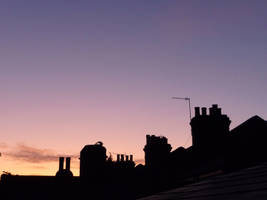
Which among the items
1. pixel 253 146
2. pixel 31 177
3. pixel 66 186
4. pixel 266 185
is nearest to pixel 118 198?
pixel 66 186

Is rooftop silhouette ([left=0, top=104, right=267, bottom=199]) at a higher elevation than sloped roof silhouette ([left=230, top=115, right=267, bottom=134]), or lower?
lower

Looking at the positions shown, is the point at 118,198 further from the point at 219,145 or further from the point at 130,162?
the point at 219,145

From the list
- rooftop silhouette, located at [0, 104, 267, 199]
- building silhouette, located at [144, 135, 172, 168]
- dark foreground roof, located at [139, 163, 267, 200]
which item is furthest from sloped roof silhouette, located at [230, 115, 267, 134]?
dark foreground roof, located at [139, 163, 267, 200]

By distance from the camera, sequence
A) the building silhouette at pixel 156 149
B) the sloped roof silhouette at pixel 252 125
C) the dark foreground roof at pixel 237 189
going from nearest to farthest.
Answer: the dark foreground roof at pixel 237 189
the sloped roof silhouette at pixel 252 125
the building silhouette at pixel 156 149

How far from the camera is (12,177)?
3528 centimetres

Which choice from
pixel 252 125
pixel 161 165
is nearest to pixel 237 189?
pixel 252 125

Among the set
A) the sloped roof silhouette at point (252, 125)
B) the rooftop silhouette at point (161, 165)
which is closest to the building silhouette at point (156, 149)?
the rooftop silhouette at point (161, 165)

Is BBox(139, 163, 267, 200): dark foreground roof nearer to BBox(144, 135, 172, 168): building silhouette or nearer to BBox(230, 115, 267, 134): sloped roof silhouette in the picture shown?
BBox(230, 115, 267, 134): sloped roof silhouette

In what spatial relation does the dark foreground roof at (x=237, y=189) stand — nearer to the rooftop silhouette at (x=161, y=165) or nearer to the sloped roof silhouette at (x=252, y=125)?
the rooftop silhouette at (x=161, y=165)

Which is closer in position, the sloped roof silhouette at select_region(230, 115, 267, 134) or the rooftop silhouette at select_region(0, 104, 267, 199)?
the rooftop silhouette at select_region(0, 104, 267, 199)

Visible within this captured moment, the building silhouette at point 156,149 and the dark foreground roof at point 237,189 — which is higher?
the building silhouette at point 156,149

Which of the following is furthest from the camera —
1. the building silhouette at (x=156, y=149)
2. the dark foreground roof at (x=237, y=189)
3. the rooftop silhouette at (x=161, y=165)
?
the building silhouette at (x=156, y=149)

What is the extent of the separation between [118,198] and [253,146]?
1696 cm

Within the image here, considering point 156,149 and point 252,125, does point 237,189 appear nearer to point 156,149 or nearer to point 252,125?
point 252,125
